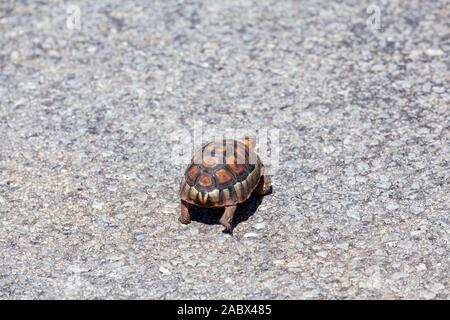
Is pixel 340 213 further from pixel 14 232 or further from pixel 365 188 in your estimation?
pixel 14 232

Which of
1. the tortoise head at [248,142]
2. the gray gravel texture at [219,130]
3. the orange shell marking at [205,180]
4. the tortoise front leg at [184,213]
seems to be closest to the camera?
the gray gravel texture at [219,130]

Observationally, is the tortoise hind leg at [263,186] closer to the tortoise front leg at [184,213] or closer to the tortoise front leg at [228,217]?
the tortoise front leg at [228,217]

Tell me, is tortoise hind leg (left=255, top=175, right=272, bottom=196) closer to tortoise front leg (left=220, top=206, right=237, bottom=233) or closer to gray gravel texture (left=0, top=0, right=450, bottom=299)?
gray gravel texture (left=0, top=0, right=450, bottom=299)

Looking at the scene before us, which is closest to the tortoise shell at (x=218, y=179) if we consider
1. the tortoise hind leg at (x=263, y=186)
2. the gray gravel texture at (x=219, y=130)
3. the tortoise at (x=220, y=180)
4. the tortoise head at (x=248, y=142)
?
the tortoise at (x=220, y=180)

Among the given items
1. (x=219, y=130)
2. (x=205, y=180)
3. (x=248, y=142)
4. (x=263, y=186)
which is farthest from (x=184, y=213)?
(x=219, y=130)
